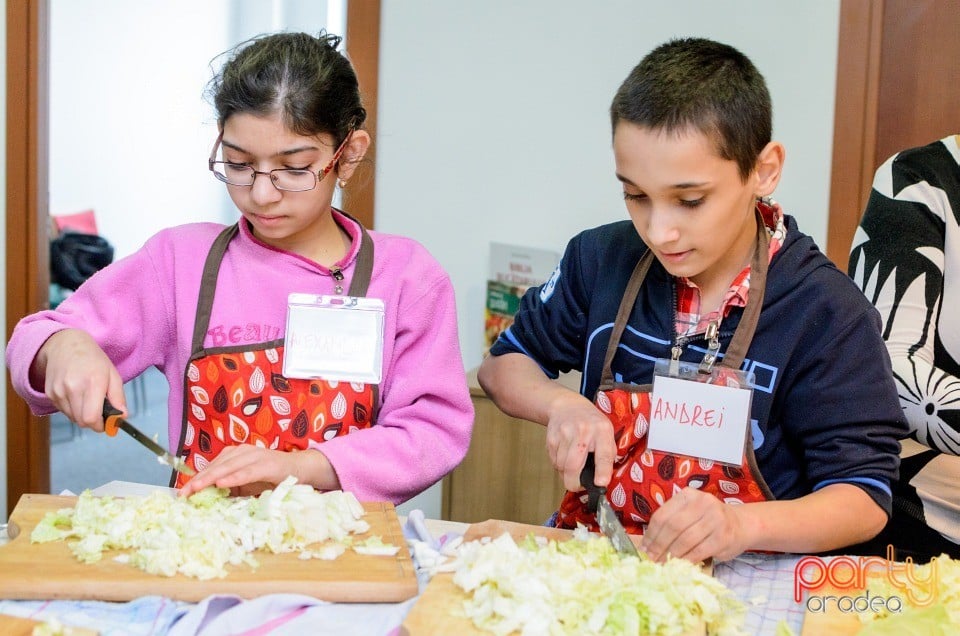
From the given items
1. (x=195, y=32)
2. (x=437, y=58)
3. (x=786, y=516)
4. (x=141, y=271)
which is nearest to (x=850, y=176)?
(x=437, y=58)

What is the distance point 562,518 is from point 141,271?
2.90 ft

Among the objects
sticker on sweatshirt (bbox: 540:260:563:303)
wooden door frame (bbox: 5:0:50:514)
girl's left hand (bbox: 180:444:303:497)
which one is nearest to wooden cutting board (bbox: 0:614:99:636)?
girl's left hand (bbox: 180:444:303:497)

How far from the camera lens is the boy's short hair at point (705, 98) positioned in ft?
4.82

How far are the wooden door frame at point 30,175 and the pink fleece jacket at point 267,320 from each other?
1.52 m

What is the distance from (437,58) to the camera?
3600mm

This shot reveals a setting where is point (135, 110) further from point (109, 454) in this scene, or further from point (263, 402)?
point (263, 402)

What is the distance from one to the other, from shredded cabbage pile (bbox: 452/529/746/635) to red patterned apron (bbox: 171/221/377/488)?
1.64ft

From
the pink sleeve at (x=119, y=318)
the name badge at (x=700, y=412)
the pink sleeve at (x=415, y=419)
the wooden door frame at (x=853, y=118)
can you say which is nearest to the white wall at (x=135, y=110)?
the wooden door frame at (x=853, y=118)

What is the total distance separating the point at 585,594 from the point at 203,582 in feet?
1.60

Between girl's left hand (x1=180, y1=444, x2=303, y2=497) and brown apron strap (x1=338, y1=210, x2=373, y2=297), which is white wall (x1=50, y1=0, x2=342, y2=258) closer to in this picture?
brown apron strap (x1=338, y1=210, x2=373, y2=297)

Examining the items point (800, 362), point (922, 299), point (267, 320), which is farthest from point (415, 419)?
point (922, 299)

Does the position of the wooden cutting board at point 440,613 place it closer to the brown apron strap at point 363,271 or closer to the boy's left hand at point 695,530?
the boy's left hand at point 695,530

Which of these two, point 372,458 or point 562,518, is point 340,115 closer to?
point 372,458

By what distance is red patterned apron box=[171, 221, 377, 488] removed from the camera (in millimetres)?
1767
